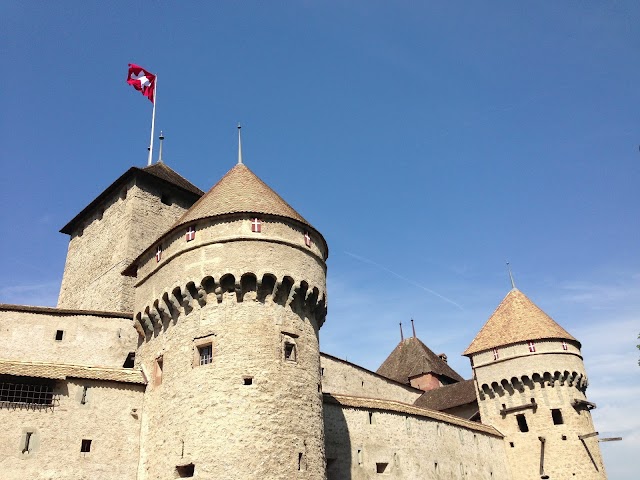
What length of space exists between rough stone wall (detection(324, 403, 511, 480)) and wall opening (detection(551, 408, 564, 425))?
415 cm

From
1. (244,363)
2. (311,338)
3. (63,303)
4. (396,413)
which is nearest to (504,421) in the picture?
(396,413)

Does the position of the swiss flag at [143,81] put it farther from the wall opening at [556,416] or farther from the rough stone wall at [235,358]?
the wall opening at [556,416]

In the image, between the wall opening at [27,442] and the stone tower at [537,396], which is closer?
the wall opening at [27,442]

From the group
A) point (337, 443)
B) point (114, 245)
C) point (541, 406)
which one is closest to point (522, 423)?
point (541, 406)

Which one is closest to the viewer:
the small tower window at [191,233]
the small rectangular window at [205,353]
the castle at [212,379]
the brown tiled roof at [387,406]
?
the castle at [212,379]

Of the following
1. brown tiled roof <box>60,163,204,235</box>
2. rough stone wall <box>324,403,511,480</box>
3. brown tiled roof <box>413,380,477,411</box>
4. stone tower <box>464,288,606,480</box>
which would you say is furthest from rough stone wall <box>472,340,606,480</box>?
brown tiled roof <box>60,163,204,235</box>

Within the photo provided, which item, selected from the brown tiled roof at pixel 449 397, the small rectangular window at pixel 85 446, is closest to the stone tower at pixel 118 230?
the small rectangular window at pixel 85 446

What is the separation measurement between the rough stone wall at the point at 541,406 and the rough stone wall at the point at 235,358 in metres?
16.4

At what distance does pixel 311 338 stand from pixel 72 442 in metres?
7.24

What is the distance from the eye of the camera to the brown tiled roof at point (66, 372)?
54.7ft

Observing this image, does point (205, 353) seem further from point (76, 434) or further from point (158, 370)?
point (76, 434)

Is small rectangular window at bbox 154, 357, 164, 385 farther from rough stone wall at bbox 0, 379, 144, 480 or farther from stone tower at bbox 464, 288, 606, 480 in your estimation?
stone tower at bbox 464, 288, 606, 480

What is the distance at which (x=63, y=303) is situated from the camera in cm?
3322

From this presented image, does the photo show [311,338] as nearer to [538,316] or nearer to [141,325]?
[141,325]
